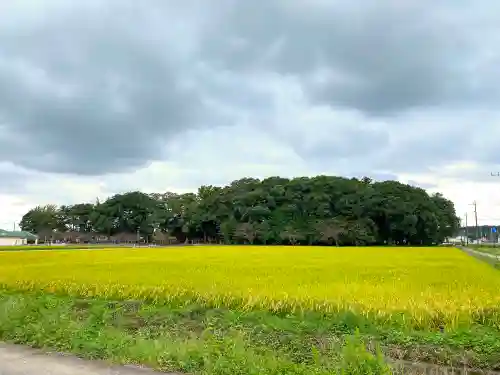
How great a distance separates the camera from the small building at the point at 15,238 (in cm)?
10859

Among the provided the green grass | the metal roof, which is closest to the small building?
the metal roof

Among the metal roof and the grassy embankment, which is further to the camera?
the metal roof

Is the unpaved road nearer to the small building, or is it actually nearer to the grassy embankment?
the grassy embankment

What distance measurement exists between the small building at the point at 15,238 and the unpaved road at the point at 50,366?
4410 inches

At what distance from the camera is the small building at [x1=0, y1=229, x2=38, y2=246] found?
108594 mm

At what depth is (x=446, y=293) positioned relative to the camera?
12406mm

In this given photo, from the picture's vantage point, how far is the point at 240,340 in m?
7.08

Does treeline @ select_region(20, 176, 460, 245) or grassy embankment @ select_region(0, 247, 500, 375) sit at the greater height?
treeline @ select_region(20, 176, 460, 245)

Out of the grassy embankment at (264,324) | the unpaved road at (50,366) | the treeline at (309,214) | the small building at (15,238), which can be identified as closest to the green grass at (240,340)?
the grassy embankment at (264,324)

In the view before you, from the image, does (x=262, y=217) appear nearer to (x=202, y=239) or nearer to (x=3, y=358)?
(x=202, y=239)

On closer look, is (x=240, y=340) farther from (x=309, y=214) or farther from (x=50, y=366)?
(x=309, y=214)

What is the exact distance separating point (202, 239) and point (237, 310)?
96134mm

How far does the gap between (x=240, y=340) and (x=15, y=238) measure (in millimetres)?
118976

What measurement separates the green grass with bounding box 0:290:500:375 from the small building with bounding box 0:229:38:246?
10989 centimetres
